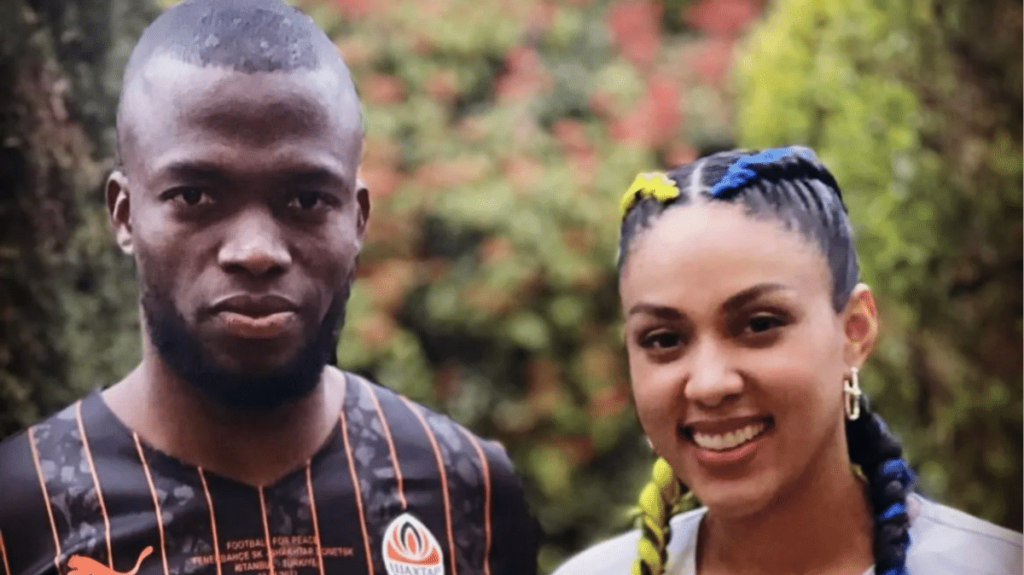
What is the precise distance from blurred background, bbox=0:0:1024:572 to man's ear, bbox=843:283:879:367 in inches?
32.0

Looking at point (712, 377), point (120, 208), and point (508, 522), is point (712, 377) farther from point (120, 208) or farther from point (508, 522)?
point (120, 208)

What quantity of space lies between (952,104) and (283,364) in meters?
2.02

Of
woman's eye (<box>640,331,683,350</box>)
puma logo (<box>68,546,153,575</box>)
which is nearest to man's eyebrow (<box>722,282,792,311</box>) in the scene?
woman's eye (<box>640,331,683,350</box>)

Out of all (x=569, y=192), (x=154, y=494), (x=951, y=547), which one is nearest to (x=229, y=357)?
(x=154, y=494)

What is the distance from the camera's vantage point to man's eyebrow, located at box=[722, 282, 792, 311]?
250 cm

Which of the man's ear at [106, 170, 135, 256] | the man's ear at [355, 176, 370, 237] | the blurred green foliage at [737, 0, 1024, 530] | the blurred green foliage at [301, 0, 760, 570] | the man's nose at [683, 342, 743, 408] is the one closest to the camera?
the man's nose at [683, 342, 743, 408]

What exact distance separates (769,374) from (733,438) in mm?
135

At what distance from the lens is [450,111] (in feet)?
16.1

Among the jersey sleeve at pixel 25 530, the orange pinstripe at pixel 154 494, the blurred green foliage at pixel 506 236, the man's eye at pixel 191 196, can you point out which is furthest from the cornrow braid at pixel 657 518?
the blurred green foliage at pixel 506 236

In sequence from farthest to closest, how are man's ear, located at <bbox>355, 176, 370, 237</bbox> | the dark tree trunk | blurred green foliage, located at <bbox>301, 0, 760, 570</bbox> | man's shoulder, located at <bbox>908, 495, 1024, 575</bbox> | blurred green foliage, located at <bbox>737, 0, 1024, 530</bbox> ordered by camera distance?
blurred green foliage, located at <bbox>301, 0, 760, 570</bbox> → blurred green foliage, located at <bbox>737, 0, 1024, 530</bbox> → the dark tree trunk → man's ear, located at <bbox>355, 176, 370, 237</bbox> → man's shoulder, located at <bbox>908, 495, 1024, 575</bbox>

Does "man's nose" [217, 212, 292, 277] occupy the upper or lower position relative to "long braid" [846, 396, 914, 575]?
upper

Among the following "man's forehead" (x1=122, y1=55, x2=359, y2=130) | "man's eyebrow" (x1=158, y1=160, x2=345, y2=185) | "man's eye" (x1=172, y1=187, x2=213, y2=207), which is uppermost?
"man's forehead" (x1=122, y1=55, x2=359, y2=130)

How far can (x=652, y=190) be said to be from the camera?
2658mm

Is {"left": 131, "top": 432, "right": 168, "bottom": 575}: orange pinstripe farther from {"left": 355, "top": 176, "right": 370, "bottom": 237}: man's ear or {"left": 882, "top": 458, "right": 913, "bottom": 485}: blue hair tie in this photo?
{"left": 882, "top": 458, "right": 913, "bottom": 485}: blue hair tie
